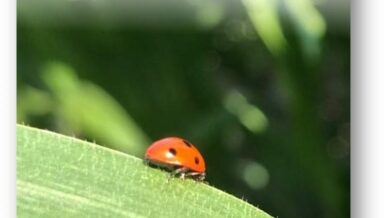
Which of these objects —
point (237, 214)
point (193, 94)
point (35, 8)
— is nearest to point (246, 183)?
point (237, 214)

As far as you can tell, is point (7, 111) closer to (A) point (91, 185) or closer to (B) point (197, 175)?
(A) point (91, 185)

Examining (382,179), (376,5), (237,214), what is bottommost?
(237,214)

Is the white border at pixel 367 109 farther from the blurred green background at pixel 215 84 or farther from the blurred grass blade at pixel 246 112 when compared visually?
the blurred grass blade at pixel 246 112

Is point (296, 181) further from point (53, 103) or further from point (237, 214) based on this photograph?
point (53, 103)

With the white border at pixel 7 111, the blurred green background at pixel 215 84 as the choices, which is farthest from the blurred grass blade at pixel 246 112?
the white border at pixel 7 111

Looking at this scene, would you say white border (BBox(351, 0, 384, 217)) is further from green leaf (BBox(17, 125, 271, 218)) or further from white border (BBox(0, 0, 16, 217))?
white border (BBox(0, 0, 16, 217))

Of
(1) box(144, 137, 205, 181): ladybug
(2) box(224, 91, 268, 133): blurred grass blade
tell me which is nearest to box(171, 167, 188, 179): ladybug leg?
(1) box(144, 137, 205, 181): ladybug

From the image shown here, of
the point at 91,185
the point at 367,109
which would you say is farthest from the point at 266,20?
the point at 91,185
